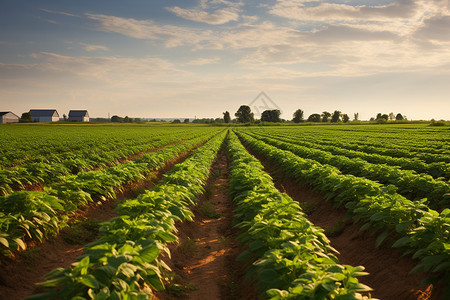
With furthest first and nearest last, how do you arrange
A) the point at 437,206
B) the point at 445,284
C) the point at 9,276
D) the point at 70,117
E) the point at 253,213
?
the point at 70,117 < the point at 437,206 < the point at 253,213 < the point at 9,276 < the point at 445,284

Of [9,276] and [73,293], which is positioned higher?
[73,293]

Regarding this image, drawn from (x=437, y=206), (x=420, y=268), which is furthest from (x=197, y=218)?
(x=437, y=206)

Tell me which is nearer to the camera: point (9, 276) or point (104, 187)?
point (9, 276)

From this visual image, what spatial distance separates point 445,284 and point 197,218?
19.9 feet

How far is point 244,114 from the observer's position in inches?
6270

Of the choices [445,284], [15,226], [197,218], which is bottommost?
[197,218]

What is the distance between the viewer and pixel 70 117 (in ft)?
489

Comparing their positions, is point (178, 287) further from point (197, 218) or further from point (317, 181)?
point (317, 181)

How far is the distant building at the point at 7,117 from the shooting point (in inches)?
4230

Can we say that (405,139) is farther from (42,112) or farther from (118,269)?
(42,112)

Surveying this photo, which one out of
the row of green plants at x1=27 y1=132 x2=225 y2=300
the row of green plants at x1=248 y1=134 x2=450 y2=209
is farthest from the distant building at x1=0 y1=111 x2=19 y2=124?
the row of green plants at x1=27 y1=132 x2=225 y2=300

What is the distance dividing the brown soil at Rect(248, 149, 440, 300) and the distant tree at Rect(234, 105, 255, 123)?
151m

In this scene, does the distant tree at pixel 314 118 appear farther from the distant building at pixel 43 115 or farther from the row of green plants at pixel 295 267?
the row of green plants at pixel 295 267

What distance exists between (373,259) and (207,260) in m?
3.36
